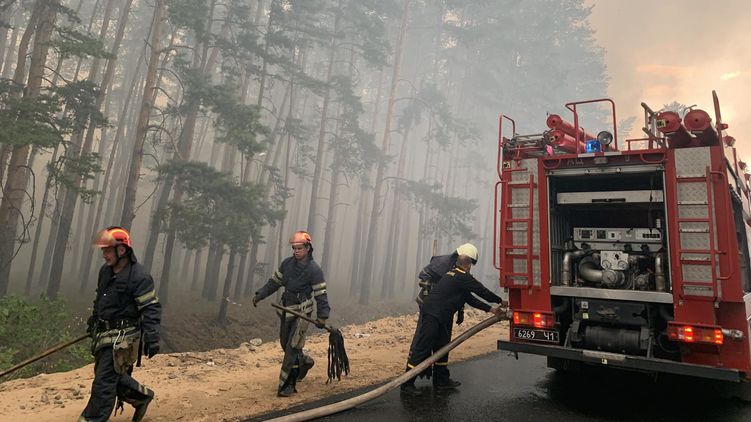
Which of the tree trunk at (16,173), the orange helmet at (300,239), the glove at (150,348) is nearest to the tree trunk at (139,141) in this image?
the tree trunk at (16,173)

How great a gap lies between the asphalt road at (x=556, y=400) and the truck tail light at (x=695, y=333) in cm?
78

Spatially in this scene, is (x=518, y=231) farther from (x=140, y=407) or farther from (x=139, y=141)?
(x=139, y=141)

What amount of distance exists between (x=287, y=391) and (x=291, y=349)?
0.49 meters

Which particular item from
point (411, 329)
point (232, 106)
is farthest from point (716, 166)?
point (232, 106)

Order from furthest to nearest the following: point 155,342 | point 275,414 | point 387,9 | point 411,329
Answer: point 387,9 → point 411,329 → point 275,414 → point 155,342

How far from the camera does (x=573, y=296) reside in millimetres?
5531

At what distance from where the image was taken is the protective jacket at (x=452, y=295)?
5.92m

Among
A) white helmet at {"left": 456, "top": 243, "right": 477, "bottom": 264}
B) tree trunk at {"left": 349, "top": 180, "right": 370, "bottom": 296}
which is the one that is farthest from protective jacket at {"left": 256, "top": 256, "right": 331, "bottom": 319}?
tree trunk at {"left": 349, "top": 180, "right": 370, "bottom": 296}

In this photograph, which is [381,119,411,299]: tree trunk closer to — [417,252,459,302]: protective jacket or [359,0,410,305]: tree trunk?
[359,0,410,305]: tree trunk

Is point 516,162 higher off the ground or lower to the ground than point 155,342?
higher

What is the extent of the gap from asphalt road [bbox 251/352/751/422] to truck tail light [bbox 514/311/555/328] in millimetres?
899

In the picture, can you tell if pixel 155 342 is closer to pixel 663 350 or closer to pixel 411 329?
pixel 663 350

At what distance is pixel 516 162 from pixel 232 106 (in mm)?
12112

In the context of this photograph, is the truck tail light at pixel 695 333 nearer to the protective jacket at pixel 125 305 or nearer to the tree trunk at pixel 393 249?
the protective jacket at pixel 125 305
